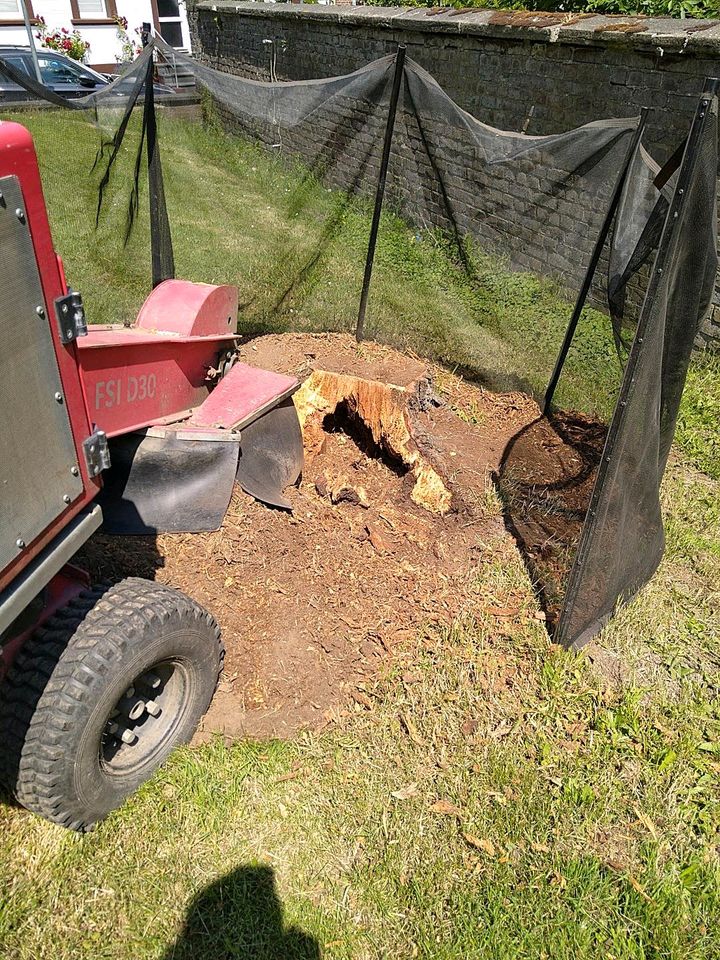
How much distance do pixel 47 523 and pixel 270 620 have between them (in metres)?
1.47

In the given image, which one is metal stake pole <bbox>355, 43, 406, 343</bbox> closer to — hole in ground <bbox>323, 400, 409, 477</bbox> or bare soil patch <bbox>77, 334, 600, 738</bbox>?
bare soil patch <bbox>77, 334, 600, 738</bbox>

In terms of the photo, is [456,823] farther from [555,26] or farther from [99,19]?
[99,19]

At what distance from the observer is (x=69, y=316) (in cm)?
192

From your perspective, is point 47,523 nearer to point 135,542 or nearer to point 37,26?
point 135,542

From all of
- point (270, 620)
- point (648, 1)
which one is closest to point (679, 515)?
point (270, 620)

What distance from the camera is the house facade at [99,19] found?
20.5 m

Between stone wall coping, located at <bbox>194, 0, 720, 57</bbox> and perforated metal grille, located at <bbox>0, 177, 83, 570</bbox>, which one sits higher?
stone wall coping, located at <bbox>194, 0, 720, 57</bbox>

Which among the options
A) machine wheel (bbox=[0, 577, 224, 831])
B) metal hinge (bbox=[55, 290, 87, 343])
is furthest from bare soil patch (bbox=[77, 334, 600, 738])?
metal hinge (bbox=[55, 290, 87, 343])

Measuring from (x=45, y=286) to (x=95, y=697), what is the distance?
1276 millimetres

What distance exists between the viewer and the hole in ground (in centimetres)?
426

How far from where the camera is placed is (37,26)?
20.8 metres

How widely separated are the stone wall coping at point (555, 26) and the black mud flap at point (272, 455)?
3.65 metres

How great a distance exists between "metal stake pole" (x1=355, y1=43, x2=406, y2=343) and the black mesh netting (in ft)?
0.21

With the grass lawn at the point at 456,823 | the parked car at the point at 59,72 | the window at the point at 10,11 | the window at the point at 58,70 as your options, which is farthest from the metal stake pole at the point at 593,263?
the window at the point at 10,11
